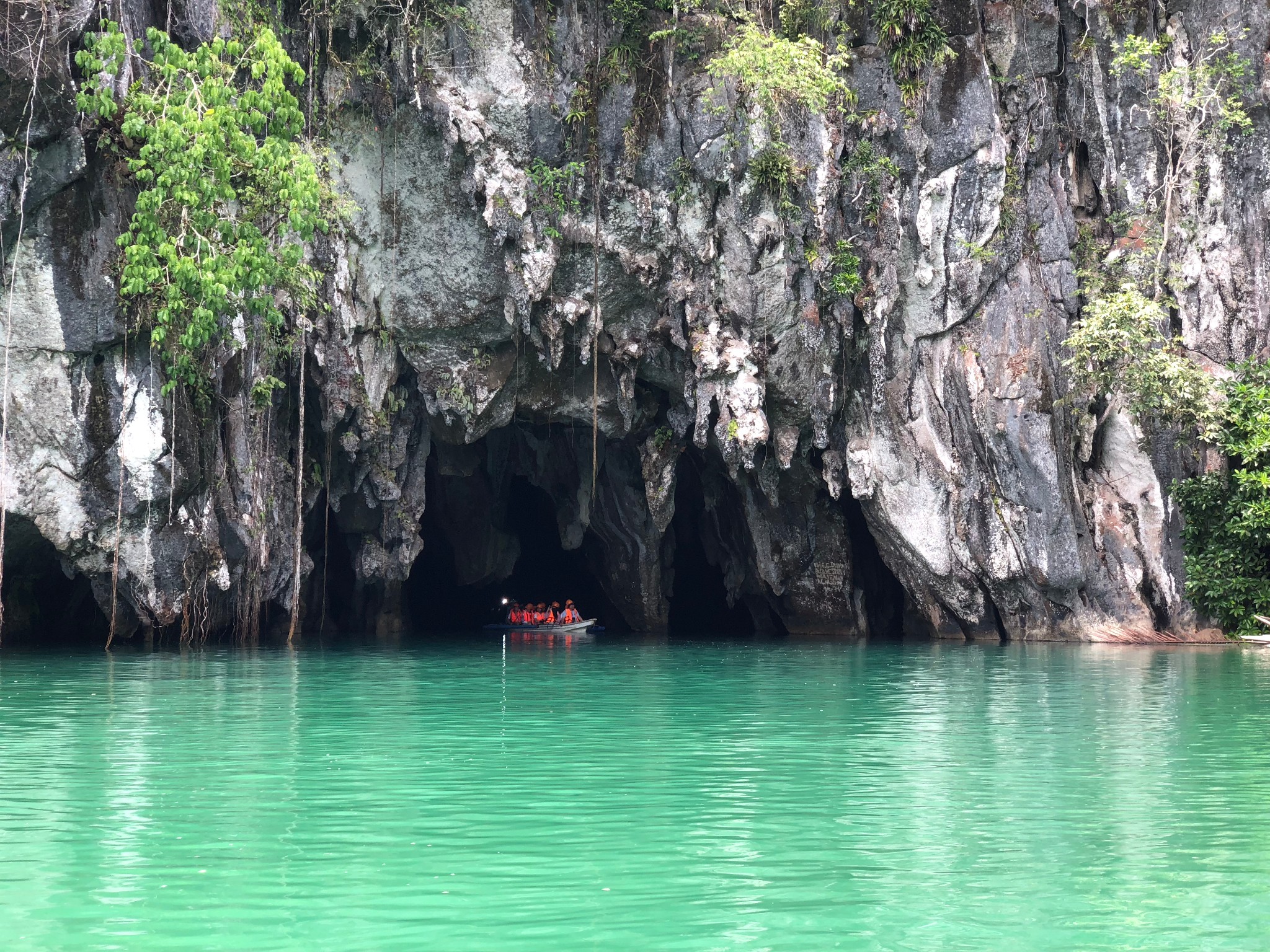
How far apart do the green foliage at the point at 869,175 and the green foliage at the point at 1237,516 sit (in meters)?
7.49

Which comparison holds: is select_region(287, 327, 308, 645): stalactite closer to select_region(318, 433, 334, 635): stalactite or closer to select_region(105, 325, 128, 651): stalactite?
select_region(318, 433, 334, 635): stalactite

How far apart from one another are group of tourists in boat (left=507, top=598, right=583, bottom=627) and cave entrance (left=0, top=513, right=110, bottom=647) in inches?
440

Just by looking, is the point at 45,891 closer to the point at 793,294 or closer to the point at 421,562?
the point at 793,294

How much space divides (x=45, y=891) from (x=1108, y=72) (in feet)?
87.4

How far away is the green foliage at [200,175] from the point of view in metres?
21.0

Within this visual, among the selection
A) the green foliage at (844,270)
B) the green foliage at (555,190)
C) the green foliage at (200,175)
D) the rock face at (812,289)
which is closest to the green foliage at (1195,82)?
the rock face at (812,289)

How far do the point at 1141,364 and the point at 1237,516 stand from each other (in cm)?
323

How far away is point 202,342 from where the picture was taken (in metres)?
22.7

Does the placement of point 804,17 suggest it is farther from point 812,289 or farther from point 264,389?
point 264,389

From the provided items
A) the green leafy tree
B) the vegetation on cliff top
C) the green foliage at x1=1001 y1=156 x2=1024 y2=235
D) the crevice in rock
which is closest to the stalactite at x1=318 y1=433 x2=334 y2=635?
the crevice in rock

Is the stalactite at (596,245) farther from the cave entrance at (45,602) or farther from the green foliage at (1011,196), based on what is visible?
the cave entrance at (45,602)

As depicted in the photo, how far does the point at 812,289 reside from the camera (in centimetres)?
2820

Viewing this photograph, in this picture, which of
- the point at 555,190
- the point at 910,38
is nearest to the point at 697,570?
the point at 555,190

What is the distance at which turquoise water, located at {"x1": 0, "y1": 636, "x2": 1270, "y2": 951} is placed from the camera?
19.0 feet
